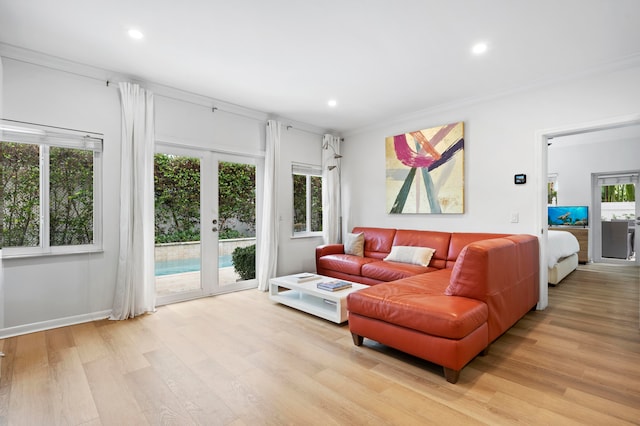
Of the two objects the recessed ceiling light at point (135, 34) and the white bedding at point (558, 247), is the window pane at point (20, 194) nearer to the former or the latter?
the recessed ceiling light at point (135, 34)

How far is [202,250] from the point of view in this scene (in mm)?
4188

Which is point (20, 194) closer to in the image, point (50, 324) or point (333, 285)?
point (50, 324)

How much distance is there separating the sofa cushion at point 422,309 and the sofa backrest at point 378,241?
2.02m

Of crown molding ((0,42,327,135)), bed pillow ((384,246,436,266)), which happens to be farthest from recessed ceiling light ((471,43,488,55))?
crown molding ((0,42,327,135))

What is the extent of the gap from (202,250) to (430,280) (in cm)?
287

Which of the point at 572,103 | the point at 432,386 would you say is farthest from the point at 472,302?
the point at 572,103

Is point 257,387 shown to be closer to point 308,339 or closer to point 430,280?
point 308,339

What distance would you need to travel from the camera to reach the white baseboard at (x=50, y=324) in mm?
2873

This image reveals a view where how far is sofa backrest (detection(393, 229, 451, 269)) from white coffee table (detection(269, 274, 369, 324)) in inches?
46.3

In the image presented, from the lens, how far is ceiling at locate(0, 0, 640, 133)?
2342mm

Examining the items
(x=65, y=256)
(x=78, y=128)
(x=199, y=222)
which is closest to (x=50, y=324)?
(x=65, y=256)

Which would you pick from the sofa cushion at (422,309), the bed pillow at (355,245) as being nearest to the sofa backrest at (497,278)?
the sofa cushion at (422,309)

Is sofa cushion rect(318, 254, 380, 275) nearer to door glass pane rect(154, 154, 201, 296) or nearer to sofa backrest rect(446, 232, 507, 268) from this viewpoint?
sofa backrest rect(446, 232, 507, 268)

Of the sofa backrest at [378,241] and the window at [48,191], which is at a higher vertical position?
the window at [48,191]
